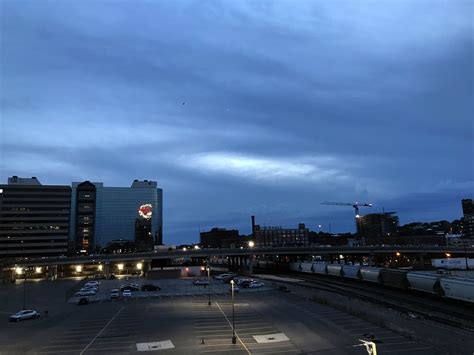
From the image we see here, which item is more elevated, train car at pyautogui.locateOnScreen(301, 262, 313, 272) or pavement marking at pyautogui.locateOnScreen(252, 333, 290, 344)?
train car at pyautogui.locateOnScreen(301, 262, 313, 272)

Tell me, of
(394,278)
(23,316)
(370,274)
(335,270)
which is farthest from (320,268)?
(23,316)

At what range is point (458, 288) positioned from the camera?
69375mm

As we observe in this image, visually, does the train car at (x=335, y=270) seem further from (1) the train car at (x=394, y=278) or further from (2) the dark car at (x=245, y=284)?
Result: (2) the dark car at (x=245, y=284)

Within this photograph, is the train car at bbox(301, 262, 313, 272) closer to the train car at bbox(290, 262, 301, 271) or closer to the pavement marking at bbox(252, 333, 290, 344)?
the train car at bbox(290, 262, 301, 271)

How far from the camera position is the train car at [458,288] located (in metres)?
66.1

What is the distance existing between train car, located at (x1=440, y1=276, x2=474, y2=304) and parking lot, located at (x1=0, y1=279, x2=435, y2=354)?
67.0ft

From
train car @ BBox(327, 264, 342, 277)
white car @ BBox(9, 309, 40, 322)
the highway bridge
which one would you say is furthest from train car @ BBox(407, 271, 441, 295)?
the highway bridge

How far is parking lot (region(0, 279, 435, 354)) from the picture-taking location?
4619 cm

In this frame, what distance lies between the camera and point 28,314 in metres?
71.2

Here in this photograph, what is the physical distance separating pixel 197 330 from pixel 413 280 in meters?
51.7

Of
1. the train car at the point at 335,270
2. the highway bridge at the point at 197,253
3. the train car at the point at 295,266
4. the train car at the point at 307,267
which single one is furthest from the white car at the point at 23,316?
the train car at the point at 295,266

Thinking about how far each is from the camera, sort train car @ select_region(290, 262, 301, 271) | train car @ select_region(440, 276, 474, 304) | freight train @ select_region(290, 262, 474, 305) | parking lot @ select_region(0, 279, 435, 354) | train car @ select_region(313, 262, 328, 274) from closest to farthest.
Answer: parking lot @ select_region(0, 279, 435, 354)
train car @ select_region(440, 276, 474, 304)
freight train @ select_region(290, 262, 474, 305)
train car @ select_region(313, 262, 328, 274)
train car @ select_region(290, 262, 301, 271)

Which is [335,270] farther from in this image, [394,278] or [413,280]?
[413,280]

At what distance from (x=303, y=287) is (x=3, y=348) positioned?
77.4 meters
